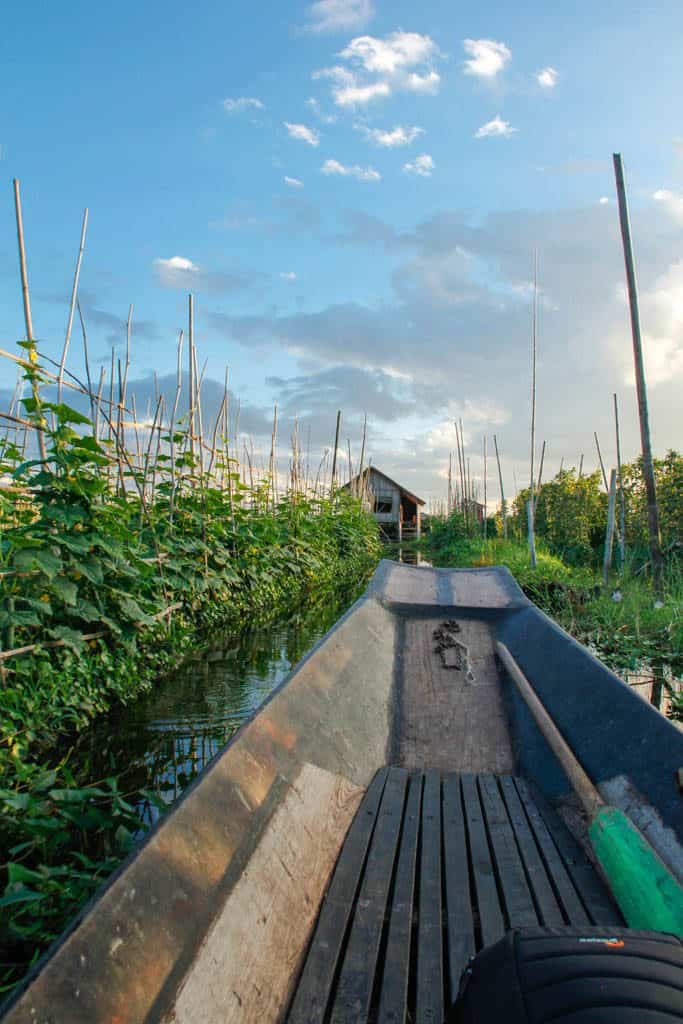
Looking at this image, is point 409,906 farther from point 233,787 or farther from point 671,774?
point 671,774

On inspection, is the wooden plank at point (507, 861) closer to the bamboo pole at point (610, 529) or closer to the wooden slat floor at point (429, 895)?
the wooden slat floor at point (429, 895)

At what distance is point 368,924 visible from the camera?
1436mm

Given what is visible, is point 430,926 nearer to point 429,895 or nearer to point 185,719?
point 429,895

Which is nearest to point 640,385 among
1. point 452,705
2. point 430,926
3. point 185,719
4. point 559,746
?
point 452,705

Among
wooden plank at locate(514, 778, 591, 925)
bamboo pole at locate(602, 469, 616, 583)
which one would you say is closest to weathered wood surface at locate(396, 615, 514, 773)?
wooden plank at locate(514, 778, 591, 925)

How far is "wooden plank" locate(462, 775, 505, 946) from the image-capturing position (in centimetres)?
142

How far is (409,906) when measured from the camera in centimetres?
149

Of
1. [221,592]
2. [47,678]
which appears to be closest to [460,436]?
[221,592]

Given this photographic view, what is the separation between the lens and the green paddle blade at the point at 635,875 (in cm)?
131

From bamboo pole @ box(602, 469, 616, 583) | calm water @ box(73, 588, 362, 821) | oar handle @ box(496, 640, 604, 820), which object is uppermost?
bamboo pole @ box(602, 469, 616, 583)

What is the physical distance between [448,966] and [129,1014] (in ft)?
2.37

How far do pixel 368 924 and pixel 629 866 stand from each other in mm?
669

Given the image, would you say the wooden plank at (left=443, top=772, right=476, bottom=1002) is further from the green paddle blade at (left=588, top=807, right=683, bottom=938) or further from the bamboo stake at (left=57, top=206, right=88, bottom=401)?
the bamboo stake at (left=57, top=206, right=88, bottom=401)

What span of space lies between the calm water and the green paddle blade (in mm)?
1332
